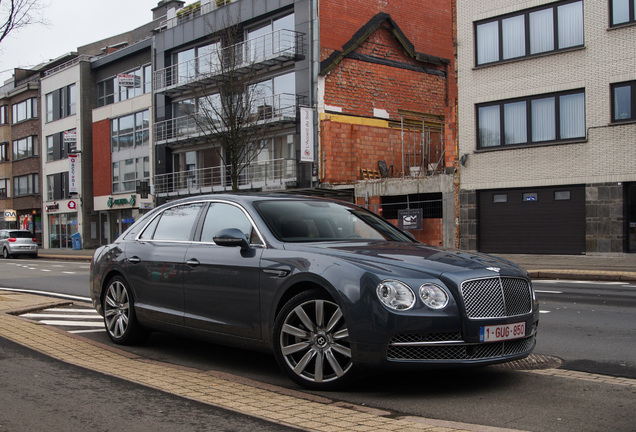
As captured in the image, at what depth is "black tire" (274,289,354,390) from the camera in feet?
16.4

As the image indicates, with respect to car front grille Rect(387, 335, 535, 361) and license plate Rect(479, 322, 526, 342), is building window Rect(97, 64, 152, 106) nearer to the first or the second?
license plate Rect(479, 322, 526, 342)

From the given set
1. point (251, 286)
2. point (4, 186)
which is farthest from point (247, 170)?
point (4, 186)

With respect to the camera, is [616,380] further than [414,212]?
No

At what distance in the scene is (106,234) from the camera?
47125mm

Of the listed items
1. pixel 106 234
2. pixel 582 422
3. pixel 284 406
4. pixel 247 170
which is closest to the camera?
pixel 582 422

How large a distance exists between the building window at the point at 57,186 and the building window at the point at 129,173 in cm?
678

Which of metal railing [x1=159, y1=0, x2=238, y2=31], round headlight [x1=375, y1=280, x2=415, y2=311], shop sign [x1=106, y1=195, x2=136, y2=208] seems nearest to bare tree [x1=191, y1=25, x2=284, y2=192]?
metal railing [x1=159, y1=0, x2=238, y2=31]

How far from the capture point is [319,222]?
6.22 meters

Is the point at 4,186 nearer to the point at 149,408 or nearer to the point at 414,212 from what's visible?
the point at 414,212

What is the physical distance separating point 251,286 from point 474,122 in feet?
69.2

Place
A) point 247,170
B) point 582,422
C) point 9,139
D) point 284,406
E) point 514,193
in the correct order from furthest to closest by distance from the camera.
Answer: point 9,139
point 247,170
point 514,193
point 284,406
point 582,422

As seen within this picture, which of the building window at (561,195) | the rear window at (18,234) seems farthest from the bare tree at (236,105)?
the rear window at (18,234)

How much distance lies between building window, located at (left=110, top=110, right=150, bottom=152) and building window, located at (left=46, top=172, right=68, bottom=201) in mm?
6756

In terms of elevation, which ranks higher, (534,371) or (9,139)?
(9,139)
